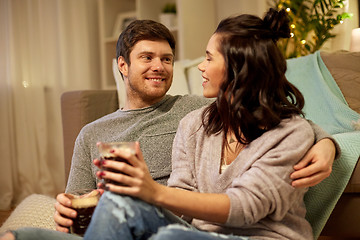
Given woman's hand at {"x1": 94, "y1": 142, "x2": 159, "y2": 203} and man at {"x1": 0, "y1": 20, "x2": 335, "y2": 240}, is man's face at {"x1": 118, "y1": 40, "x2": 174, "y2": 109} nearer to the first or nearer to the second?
man at {"x1": 0, "y1": 20, "x2": 335, "y2": 240}

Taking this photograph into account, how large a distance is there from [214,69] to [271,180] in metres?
0.34

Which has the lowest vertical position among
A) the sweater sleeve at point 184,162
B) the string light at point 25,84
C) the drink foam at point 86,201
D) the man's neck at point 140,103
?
the drink foam at point 86,201

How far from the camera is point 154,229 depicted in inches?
36.2

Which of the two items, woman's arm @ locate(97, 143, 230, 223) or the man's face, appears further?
the man's face

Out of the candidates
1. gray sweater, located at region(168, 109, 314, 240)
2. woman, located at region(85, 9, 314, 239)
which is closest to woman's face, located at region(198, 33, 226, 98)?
woman, located at region(85, 9, 314, 239)

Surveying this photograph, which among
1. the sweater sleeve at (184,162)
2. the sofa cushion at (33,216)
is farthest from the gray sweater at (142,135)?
the sweater sleeve at (184,162)

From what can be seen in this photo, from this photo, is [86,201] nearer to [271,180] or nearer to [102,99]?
[271,180]

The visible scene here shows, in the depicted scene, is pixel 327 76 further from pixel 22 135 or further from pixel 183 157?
pixel 22 135

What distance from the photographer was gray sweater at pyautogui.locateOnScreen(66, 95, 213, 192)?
1.46m

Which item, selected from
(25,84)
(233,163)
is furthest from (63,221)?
(25,84)

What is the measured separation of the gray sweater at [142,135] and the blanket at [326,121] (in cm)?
52

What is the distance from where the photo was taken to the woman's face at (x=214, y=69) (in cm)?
110

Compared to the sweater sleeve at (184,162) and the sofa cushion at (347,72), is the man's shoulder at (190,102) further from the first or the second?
the sofa cushion at (347,72)

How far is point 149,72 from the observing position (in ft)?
5.18
